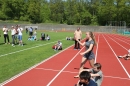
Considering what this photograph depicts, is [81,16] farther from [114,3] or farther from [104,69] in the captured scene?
[104,69]

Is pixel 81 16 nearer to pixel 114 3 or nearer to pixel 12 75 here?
pixel 114 3

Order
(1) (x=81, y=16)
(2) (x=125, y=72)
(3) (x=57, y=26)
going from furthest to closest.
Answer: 1. (1) (x=81, y=16)
2. (3) (x=57, y=26)
3. (2) (x=125, y=72)

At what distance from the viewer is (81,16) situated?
7969cm

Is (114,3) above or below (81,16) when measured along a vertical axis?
above

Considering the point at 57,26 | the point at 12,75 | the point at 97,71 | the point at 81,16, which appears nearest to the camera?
the point at 97,71

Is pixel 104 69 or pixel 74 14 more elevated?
pixel 74 14

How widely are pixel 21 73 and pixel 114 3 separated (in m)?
73.9

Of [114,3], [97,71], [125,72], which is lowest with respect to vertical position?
[125,72]

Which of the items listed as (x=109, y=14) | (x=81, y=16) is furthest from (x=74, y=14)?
(x=109, y=14)

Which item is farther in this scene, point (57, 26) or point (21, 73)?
point (57, 26)

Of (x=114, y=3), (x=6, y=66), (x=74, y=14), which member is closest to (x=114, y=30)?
(x=114, y=3)

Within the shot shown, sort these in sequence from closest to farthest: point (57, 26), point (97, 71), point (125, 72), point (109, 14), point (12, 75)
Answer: point (97, 71) → point (12, 75) → point (125, 72) → point (57, 26) → point (109, 14)

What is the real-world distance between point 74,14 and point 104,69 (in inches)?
2927

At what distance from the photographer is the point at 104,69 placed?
913 cm
